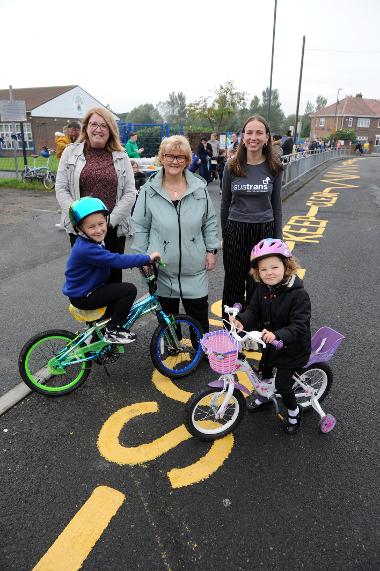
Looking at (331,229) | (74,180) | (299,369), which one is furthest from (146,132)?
(299,369)

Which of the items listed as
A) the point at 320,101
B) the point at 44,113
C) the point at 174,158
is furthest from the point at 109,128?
the point at 320,101

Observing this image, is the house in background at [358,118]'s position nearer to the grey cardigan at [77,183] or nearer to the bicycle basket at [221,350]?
the grey cardigan at [77,183]

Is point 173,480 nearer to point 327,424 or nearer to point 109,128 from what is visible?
point 327,424

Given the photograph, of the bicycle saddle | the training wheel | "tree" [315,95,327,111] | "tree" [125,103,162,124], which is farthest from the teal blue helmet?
"tree" [315,95,327,111]

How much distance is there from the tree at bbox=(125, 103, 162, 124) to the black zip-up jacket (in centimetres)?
10234

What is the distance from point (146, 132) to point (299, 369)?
797 inches

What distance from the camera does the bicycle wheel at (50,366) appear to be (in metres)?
3.25

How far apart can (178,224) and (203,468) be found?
184cm

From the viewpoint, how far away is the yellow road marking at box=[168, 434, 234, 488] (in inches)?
101

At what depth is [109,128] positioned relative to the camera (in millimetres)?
3764

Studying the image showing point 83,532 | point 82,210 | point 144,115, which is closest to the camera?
point 83,532

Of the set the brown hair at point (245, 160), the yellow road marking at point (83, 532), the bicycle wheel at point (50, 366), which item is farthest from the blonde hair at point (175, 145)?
the yellow road marking at point (83, 532)

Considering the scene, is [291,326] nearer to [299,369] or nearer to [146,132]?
[299,369]

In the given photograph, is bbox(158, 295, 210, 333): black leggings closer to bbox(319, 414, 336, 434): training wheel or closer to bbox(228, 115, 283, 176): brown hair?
bbox(228, 115, 283, 176): brown hair
